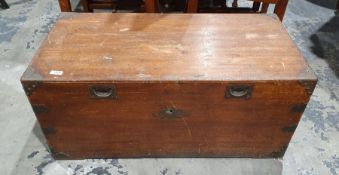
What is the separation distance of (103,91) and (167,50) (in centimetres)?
29

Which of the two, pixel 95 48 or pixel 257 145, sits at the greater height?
pixel 95 48

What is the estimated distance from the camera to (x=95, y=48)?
3.62ft

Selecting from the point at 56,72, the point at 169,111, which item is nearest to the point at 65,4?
the point at 56,72

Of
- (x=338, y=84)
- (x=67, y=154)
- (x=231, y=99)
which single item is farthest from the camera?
(x=338, y=84)

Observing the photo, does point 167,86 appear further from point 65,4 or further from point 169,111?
point 65,4

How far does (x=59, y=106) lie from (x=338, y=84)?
60.2 inches

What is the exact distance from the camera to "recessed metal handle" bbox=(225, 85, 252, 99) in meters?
0.98

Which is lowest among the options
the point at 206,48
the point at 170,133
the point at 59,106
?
the point at 170,133

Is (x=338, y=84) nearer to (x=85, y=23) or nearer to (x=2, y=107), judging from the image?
(x=85, y=23)

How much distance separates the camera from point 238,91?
102cm

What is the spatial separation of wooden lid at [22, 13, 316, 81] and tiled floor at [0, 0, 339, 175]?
46 cm

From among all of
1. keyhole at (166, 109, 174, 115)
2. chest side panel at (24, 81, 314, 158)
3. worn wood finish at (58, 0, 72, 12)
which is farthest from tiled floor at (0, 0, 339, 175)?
worn wood finish at (58, 0, 72, 12)

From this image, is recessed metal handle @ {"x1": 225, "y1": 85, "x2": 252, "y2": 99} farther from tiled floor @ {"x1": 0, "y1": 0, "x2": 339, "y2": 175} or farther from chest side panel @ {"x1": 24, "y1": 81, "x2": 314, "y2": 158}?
tiled floor @ {"x1": 0, "y1": 0, "x2": 339, "y2": 175}

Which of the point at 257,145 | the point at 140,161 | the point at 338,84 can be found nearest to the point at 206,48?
the point at 257,145
